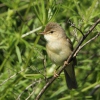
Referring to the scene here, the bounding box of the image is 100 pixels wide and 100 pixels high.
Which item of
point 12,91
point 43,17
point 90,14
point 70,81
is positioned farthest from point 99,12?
point 12,91

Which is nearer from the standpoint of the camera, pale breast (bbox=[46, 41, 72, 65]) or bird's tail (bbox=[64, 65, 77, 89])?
pale breast (bbox=[46, 41, 72, 65])

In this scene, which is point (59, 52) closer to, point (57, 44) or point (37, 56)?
point (57, 44)

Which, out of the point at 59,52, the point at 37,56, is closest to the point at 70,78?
the point at 59,52

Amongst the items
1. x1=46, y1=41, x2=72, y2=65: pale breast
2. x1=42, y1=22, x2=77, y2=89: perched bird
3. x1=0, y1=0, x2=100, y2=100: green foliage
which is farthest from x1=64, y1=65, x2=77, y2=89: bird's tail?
x1=46, y1=41, x2=72, y2=65: pale breast

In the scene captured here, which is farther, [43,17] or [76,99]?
[76,99]

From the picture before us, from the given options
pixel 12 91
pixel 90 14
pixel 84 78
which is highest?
pixel 90 14

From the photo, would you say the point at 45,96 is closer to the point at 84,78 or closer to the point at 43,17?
the point at 84,78

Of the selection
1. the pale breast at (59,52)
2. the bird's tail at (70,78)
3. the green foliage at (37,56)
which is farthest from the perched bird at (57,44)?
the bird's tail at (70,78)

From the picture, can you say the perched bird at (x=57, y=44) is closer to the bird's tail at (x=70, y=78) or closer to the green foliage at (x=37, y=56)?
the green foliage at (x=37, y=56)

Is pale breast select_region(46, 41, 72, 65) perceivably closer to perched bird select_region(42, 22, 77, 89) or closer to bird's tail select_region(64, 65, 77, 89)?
perched bird select_region(42, 22, 77, 89)
